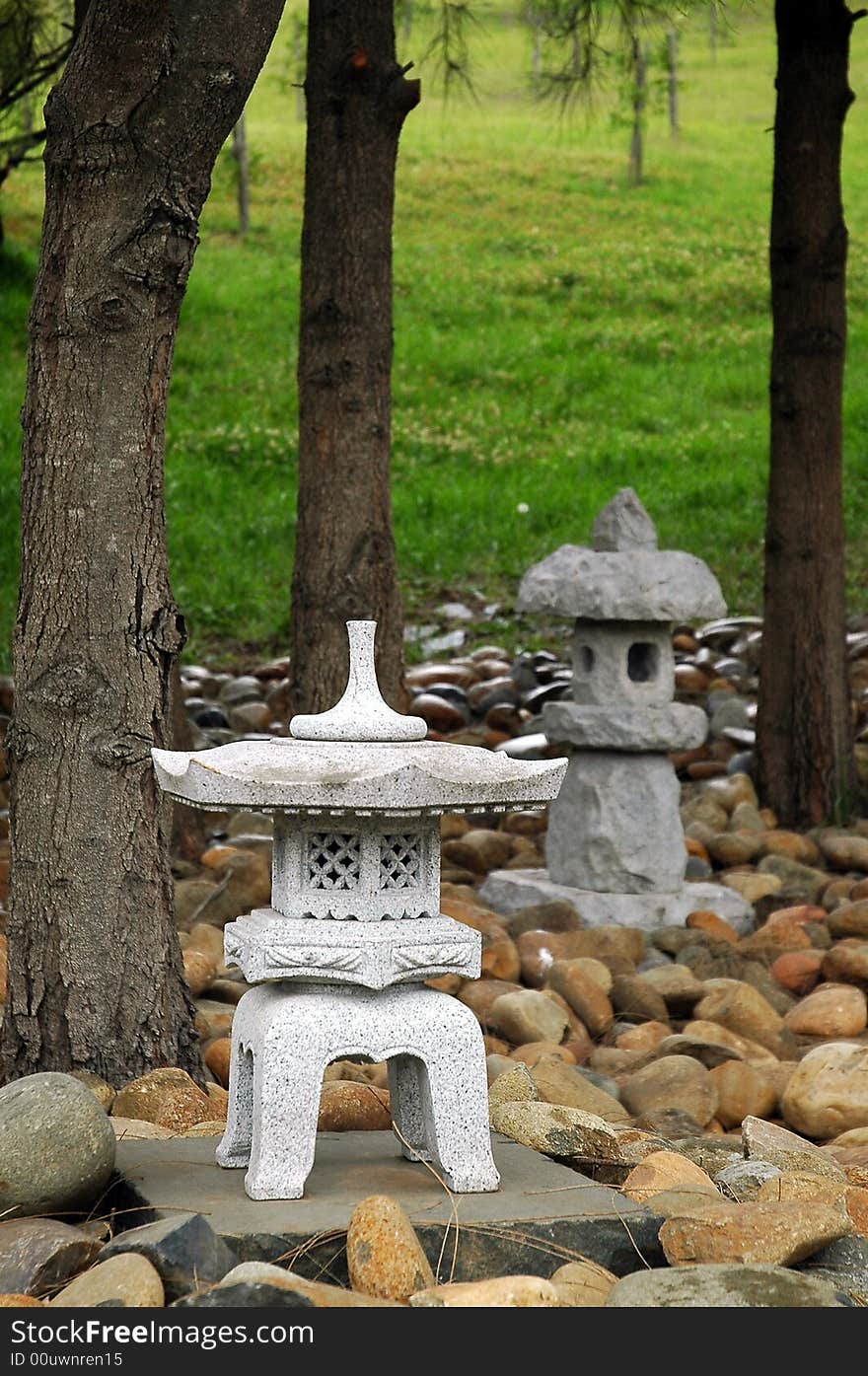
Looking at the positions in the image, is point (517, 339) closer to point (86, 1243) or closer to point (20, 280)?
point (20, 280)

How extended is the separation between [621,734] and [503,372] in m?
11.7

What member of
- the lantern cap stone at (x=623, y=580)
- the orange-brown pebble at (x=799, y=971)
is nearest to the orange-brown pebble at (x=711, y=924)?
the orange-brown pebble at (x=799, y=971)

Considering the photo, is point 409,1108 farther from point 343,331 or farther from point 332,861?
point 343,331

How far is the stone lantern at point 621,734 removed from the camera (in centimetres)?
653

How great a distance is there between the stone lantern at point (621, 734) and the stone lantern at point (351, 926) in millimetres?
3237

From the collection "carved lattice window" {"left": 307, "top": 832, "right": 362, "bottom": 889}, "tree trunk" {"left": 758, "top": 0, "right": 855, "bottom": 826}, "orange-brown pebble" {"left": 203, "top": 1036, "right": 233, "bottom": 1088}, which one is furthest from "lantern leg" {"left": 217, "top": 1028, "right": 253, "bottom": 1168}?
"tree trunk" {"left": 758, "top": 0, "right": 855, "bottom": 826}

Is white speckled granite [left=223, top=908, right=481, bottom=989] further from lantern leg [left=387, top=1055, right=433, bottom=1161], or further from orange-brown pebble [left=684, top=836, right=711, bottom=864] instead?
orange-brown pebble [left=684, top=836, right=711, bottom=864]

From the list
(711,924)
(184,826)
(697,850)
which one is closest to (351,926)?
(711,924)

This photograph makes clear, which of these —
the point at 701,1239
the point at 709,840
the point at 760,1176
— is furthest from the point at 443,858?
the point at 701,1239

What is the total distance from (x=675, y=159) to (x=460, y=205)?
23.8ft

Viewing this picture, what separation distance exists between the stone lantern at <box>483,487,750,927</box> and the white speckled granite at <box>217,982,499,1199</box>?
3.24 m

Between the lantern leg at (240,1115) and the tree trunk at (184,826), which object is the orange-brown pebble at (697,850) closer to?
the tree trunk at (184,826)

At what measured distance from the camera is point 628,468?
1430 cm

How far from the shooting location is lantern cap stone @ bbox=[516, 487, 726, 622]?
21.4 feet
